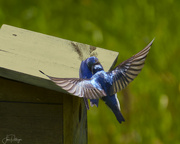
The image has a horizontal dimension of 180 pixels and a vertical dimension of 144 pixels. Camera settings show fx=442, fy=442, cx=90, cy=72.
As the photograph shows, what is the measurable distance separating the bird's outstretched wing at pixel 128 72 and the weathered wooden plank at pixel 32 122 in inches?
14.3

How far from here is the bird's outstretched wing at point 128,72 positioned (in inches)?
53.7

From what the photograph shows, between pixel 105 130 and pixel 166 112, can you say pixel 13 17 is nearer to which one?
pixel 105 130

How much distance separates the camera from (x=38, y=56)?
1.70 m

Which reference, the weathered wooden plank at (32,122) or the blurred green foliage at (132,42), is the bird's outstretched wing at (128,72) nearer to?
the weathered wooden plank at (32,122)

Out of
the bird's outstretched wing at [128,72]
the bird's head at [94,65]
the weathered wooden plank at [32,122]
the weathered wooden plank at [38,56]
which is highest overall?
the weathered wooden plank at [38,56]

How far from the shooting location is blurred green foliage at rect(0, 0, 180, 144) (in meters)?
2.81

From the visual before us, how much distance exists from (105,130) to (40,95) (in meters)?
1.20

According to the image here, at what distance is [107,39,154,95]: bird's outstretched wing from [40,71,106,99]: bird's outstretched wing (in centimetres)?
6

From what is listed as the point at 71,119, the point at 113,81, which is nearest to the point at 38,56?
the point at 71,119

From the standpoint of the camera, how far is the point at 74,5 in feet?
9.93

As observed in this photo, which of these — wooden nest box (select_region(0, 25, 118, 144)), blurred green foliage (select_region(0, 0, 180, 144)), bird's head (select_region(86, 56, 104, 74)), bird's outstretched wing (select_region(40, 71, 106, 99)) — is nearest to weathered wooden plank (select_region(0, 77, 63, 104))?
wooden nest box (select_region(0, 25, 118, 144))

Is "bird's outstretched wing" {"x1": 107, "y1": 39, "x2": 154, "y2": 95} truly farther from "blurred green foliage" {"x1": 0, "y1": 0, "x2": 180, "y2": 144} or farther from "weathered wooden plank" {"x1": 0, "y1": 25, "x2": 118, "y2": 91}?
"blurred green foliage" {"x1": 0, "y1": 0, "x2": 180, "y2": 144}

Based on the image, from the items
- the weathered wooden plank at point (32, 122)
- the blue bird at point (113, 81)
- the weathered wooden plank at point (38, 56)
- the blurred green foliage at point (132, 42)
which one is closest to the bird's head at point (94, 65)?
the blue bird at point (113, 81)

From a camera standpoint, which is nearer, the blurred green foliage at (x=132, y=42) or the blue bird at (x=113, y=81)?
the blue bird at (x=113, y=81)
